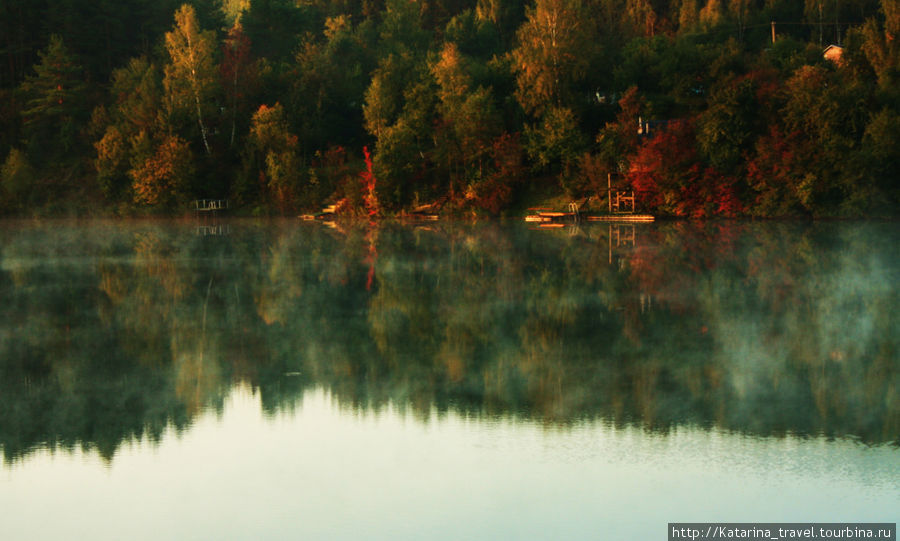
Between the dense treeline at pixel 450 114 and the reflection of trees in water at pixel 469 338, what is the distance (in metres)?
17.5

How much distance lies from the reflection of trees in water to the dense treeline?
17460 mm

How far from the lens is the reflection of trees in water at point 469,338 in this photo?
420 inches

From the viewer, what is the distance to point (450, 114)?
176 feet

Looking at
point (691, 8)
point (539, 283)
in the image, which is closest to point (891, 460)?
point (539, 283)

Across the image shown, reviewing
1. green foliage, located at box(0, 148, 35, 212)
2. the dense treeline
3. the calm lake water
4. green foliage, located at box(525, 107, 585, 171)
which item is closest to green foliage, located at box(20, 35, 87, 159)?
the dense treeline

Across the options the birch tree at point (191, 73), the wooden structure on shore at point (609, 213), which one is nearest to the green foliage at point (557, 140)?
the wooden structure on shore at point (609, 213)

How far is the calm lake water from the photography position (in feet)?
25.5

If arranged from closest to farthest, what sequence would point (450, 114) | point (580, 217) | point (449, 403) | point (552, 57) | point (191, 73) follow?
point (449, 403), point (580, 217), point (552, 57), point (450, 114), point (191, 73)

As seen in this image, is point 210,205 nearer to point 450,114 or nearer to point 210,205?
point 210,205

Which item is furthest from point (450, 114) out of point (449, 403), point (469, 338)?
point (449, 403)

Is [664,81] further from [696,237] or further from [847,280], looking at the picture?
[847,280]

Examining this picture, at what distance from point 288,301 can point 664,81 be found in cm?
3950

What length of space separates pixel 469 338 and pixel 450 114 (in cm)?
3991

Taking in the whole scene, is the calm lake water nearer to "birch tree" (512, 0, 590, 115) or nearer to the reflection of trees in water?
the reflection of trees in water
